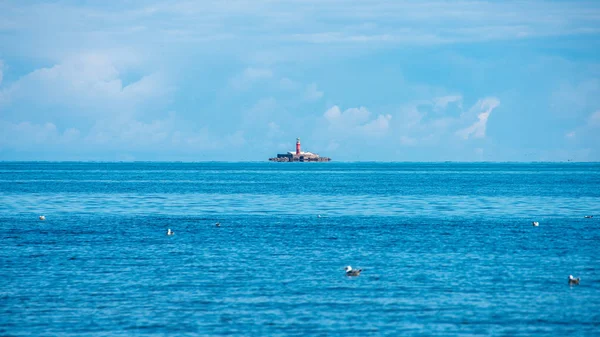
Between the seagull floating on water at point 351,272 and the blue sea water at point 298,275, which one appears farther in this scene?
the seagull floating on water at point 351,272

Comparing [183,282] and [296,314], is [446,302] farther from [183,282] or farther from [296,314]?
[183,282]

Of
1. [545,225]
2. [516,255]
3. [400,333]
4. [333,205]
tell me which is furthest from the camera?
[333,205]

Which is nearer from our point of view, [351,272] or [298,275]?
[351,272]

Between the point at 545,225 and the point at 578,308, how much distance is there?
3040 cm

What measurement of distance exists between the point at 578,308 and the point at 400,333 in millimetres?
7752

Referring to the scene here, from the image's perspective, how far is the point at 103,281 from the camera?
33.5 m

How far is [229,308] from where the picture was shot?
93.2 ft

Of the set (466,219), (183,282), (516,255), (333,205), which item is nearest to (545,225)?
(466,219)

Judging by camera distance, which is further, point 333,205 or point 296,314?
point 333,205

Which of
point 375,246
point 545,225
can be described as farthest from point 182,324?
point 545,225

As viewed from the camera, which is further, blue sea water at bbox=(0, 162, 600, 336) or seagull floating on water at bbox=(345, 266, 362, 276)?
seagull floating on water at bbox=(345, 266, 362, 276)

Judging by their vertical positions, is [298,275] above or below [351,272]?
below

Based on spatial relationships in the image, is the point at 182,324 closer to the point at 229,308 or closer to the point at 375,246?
the point at 229,308

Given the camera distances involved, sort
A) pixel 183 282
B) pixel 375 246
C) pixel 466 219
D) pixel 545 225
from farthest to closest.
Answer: pixel 466 219, pixel 545 225, pixel 375 246, pixel 183 282
